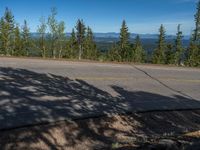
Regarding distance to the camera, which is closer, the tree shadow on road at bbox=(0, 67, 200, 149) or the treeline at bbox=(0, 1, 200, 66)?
the tree shadow on road at bbox=(0, 67, 200, 149)

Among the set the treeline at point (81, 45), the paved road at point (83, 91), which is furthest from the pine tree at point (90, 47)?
the paved road at point (83, 91)

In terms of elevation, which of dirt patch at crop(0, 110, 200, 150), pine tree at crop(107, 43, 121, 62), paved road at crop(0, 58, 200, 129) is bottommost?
pine tree at crop(107, 43, 121, 62)

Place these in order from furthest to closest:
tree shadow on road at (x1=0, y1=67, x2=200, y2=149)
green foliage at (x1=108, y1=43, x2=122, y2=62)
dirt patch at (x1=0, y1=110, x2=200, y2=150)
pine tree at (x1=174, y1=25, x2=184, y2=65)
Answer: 1. green foliage at (x1=108, y1=43, x2=122, y2=62)
2. pine tree at (x1=174, y1=25, x2=184, y2=65)
3. tree shadow on road at (x1=0, y1=67, x2=200, y2=149)
4. dirt patch at (x1=0, y1=110, x2=200, y2=150)

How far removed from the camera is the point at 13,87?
488 inches

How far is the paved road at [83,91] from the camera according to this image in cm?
1020

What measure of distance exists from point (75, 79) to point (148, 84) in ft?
12.2

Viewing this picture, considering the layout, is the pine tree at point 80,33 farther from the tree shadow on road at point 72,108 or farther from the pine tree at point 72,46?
the tree shadow on road at point 72,108

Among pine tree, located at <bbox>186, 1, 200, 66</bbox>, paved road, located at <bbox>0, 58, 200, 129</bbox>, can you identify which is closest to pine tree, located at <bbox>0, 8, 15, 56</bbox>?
pine tree, located at <bbox>186, 1, 200, 66</bbox>

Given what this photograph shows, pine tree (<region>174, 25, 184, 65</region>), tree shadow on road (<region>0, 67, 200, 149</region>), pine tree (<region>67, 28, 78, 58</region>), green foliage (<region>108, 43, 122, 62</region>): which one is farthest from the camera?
pine tree (<region>67, 28, 78, 58</region>)

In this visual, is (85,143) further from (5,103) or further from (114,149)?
(5,103)

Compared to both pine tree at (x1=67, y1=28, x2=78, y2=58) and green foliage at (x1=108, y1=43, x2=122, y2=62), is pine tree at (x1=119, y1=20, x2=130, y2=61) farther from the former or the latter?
pine tree at (x1=67, y1=28, x2=78, y2=58)

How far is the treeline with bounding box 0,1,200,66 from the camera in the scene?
81688 millimetres

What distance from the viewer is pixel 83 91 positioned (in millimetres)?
13398

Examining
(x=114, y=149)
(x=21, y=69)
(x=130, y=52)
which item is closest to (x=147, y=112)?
(x=114, y=149)
